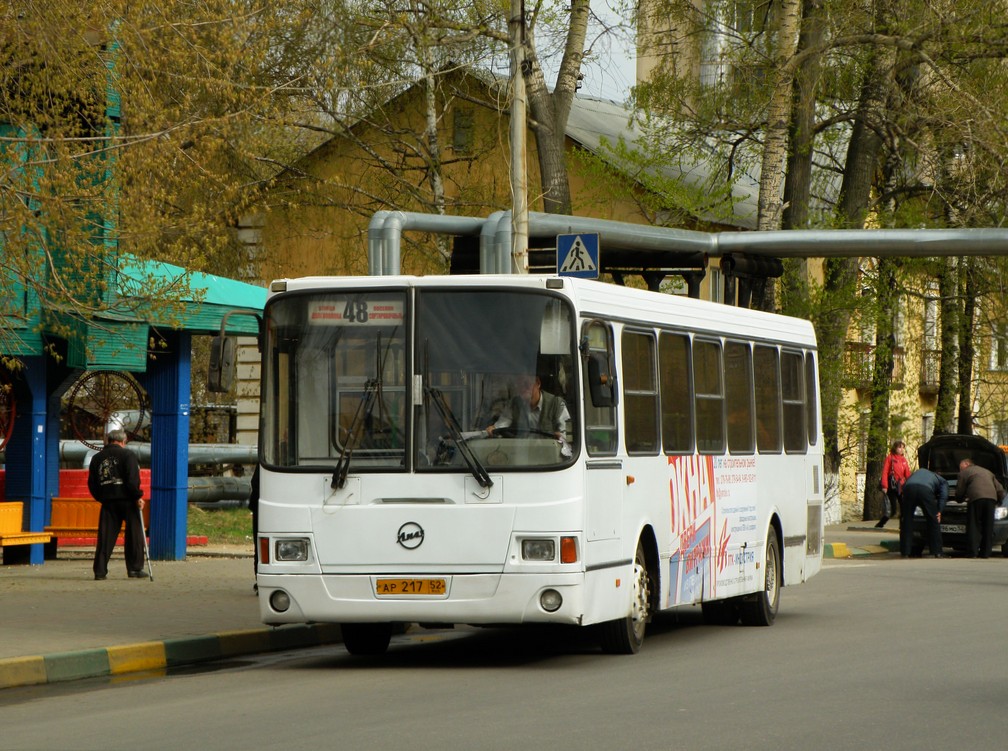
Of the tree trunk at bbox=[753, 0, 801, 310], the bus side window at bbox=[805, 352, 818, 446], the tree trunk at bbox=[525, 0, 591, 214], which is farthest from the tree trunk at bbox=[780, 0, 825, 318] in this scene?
the bus side window at bbox=[805, 352, 818, 446]

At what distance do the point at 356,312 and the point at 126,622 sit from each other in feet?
14.3

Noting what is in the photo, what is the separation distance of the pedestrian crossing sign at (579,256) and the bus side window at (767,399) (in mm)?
2558

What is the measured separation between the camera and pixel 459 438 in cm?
1234

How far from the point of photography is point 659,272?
20156 mm

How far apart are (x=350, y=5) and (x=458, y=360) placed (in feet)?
60.9

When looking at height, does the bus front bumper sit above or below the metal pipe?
below

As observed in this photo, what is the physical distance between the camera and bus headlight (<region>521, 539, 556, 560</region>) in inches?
479

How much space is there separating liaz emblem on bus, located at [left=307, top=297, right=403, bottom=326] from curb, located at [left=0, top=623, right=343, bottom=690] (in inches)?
113

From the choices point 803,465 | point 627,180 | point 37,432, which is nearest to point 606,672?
point 803,465

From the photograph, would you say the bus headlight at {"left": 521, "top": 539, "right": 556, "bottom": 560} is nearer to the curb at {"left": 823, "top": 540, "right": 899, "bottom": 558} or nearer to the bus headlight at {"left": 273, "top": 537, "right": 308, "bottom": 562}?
the bus headlight at {"left": 273, "top": 537, "right": 308, "bottom": 562}

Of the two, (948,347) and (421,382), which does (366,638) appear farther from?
(948,347)

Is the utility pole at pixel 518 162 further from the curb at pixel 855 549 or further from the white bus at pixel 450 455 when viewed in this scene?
the curb at pixel 855 549

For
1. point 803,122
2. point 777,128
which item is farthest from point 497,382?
point 803,122

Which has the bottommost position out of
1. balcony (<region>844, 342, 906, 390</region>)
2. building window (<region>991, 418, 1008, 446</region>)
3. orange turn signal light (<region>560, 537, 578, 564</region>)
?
orange turn signal light (<region>560, 537, 578, 564</region>)
